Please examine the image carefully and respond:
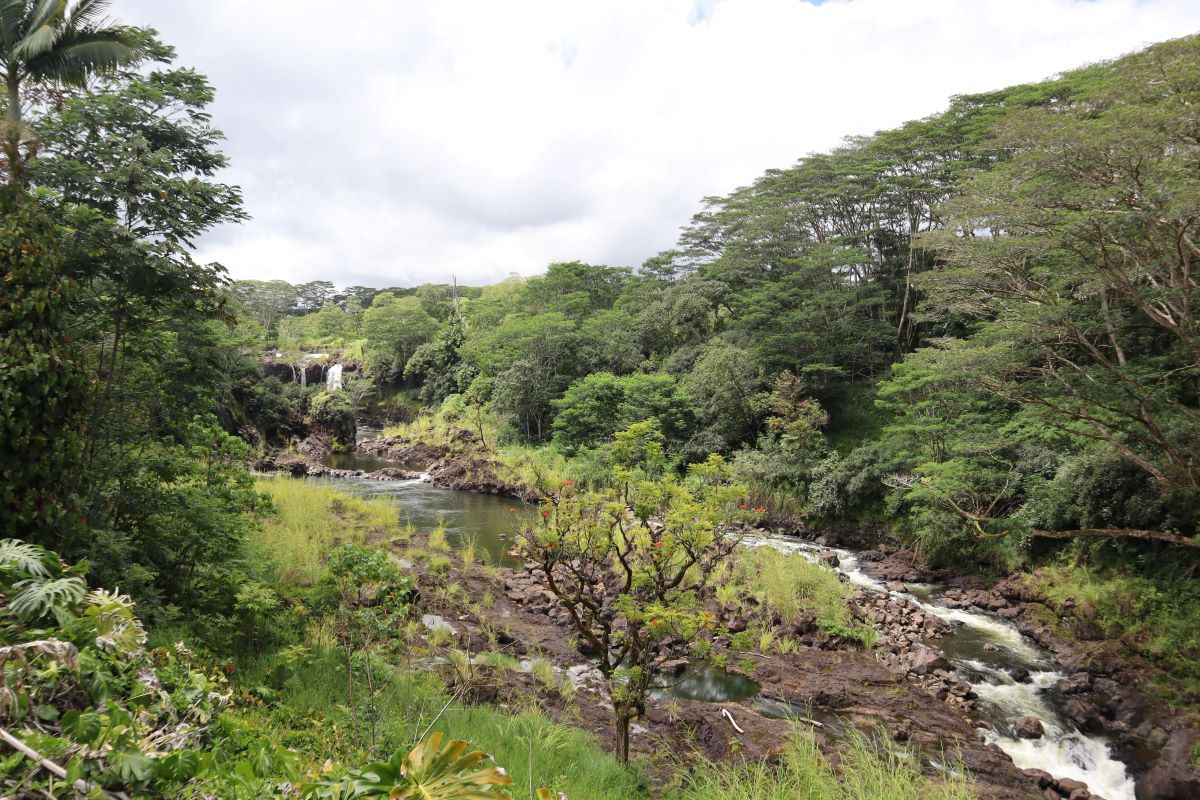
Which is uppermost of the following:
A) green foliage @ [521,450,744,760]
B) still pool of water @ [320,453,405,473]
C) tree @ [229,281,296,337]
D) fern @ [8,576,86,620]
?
tree @ [229,281,296,337]

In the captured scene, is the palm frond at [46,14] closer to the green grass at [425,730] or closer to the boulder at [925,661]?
the green grass at [425,730]

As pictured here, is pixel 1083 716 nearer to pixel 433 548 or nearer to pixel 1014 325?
pixel 1014 325

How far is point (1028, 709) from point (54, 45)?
15404 mm

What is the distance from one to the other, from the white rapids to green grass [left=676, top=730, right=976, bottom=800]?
220 centimetres

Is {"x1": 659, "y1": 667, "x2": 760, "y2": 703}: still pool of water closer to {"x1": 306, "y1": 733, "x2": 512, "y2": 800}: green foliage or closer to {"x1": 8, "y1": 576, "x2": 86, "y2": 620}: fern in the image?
{"x1": 306, "y1": 733, "x2": 512, "y2": 800}: green foliage

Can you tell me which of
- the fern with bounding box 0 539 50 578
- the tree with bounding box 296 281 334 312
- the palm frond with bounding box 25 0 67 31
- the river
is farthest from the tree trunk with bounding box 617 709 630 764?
the tree with bounding box 296 281 334 312

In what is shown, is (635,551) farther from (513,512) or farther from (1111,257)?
(1111,257)

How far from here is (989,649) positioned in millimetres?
9391

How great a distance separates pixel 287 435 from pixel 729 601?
26594 millimetres

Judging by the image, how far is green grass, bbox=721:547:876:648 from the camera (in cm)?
984

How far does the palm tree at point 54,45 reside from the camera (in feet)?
20.5

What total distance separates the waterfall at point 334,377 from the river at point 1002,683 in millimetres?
24561

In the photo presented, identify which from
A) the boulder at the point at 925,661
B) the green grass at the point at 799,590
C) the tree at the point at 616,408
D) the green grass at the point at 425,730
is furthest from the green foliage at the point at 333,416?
the boulder at the point at 925,661

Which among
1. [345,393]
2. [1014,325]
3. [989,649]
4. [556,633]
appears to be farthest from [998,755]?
[345,393]
